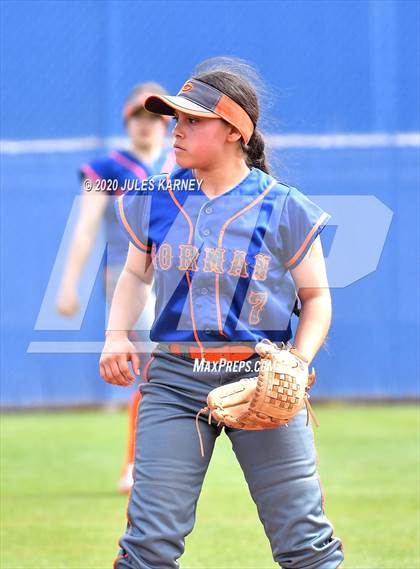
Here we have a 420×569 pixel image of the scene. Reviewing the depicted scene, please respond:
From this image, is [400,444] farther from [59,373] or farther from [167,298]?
[167,298]

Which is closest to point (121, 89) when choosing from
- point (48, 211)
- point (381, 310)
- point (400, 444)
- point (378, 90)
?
point (48, 211)

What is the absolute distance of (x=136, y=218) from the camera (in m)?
2.70

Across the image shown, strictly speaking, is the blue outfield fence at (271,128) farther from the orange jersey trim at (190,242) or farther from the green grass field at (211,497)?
the orange jersey trim at (190,242)

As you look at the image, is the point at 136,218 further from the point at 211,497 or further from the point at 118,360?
the point at 211,497

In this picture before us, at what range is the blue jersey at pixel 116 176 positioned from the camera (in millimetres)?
4684

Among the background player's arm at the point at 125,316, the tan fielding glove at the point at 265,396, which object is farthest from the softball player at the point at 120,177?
the tan fielding glove at the point at 265,396

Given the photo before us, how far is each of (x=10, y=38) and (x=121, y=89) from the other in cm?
120

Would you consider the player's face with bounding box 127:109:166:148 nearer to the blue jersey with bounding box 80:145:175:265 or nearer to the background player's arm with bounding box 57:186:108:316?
the blue jersey with bounding box 80:145:175:265

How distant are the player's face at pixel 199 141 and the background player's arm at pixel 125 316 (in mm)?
256

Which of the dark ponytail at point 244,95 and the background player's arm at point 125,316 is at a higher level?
the dark ponytail at point 244,95

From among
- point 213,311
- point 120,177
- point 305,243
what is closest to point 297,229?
point 305,243

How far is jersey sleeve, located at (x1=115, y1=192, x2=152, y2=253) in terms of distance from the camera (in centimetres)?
268

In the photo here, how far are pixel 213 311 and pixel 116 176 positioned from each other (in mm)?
2346

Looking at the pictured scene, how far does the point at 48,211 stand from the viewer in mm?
6227
